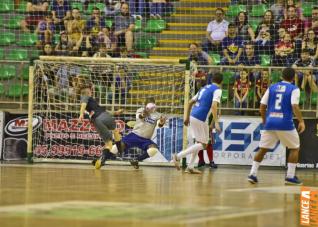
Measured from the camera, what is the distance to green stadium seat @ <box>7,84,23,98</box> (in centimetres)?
2359

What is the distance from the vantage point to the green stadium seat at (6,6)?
88.1 ft

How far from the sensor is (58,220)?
863 centimetres

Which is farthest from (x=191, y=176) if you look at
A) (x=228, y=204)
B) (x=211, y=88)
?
(x=228, y=204)

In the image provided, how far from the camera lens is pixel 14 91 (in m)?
23.7

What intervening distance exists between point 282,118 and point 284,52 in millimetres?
7570

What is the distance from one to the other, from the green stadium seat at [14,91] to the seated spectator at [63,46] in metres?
1.70

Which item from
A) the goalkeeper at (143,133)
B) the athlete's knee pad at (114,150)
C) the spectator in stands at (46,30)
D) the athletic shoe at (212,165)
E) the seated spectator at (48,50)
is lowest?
the athletic shoe at (212,165)

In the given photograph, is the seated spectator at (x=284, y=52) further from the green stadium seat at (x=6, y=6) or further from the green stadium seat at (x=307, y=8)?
the green stadium seat at (x=6, y=6)

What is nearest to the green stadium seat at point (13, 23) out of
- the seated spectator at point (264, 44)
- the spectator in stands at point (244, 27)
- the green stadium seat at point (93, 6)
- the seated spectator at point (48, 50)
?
the green stadium seat at point (93, 6)

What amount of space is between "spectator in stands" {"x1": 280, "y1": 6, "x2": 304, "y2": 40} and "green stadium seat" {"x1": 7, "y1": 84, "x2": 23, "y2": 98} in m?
7.73

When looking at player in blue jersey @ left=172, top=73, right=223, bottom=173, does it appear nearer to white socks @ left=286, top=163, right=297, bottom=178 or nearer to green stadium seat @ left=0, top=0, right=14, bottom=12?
white socks @ left=286, top=163, right=297, bottom=178

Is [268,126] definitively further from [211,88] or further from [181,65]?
[181,65]

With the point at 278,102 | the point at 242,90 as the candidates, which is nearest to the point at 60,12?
the point at 242,90

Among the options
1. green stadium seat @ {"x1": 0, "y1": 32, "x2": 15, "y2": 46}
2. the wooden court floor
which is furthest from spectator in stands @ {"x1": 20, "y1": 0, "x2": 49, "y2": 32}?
the wooden court floor
